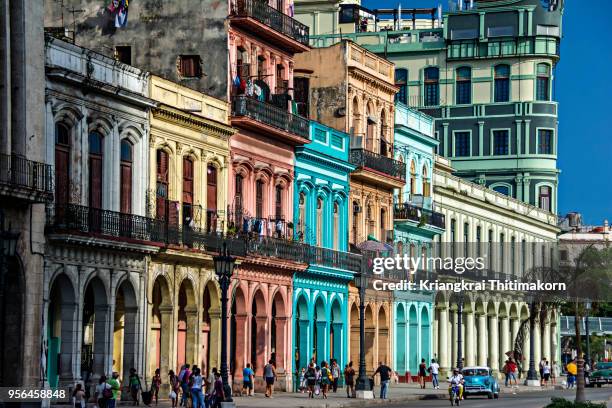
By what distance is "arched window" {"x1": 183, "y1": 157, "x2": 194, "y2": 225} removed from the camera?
55750 millimetres

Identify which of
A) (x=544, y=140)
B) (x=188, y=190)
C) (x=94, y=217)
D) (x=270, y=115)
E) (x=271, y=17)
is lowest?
(x=94, y=217)

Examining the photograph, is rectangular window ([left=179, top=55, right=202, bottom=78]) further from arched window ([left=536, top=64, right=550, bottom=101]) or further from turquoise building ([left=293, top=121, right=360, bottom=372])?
arched window ([left=536, top=64, right=550, bottom=101])

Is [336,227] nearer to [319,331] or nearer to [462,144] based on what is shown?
[319,331]

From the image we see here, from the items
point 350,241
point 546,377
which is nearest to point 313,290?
point 350,241

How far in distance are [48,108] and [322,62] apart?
27.3 m

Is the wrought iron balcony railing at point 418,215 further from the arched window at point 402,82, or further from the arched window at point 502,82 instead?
the arched window at point 502,82

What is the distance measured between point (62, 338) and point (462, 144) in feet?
211

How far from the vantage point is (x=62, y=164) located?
157ft

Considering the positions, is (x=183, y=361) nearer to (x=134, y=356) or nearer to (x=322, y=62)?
(x=134, y=356)

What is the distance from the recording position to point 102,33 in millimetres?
59781

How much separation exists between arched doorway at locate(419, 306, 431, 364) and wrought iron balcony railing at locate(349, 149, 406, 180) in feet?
28.1

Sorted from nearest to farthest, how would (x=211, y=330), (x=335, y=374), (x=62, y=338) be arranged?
1. (x=62, y=338)
2. (x=211, y=330)
3. (x=335, y=374)

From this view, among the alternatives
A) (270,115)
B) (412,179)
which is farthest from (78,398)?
(412,179)

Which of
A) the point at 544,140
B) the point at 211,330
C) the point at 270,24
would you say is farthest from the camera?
the point at 544,140
